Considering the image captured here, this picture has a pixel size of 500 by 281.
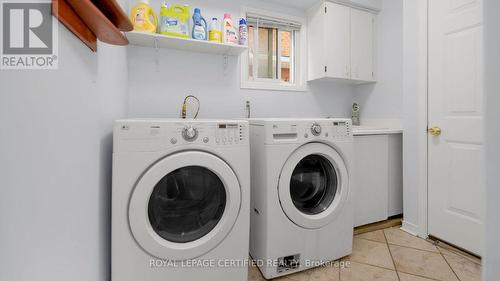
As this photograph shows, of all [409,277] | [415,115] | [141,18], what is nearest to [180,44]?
[141,18]

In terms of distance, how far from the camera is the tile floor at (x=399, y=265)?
1339 mm

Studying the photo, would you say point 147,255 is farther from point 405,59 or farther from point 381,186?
point 405,59

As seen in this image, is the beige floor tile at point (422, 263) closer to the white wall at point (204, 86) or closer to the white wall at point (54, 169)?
the white wall at point (204, 86)

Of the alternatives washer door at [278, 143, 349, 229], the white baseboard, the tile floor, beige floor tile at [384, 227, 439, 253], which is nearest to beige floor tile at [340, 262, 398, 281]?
the tile floor

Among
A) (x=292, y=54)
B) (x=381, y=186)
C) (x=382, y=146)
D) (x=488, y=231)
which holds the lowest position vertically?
(x=381, y=186)

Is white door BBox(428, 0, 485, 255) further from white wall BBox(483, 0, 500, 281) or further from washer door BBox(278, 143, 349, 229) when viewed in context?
white wall BBox(483, 0, 500, 281)

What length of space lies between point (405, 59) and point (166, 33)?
1983 millimetres

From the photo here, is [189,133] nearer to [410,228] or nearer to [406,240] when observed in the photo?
[406,240]

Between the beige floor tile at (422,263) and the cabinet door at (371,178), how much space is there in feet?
1.01

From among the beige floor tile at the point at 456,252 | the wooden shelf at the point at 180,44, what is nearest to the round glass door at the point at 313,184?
the beige floor tile at the point at 456,252

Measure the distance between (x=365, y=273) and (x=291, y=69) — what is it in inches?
75.7

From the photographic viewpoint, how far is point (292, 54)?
7.96ft

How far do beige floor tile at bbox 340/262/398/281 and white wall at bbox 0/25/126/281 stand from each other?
1.32 m

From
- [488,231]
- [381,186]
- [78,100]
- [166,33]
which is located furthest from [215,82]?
[488,231]
